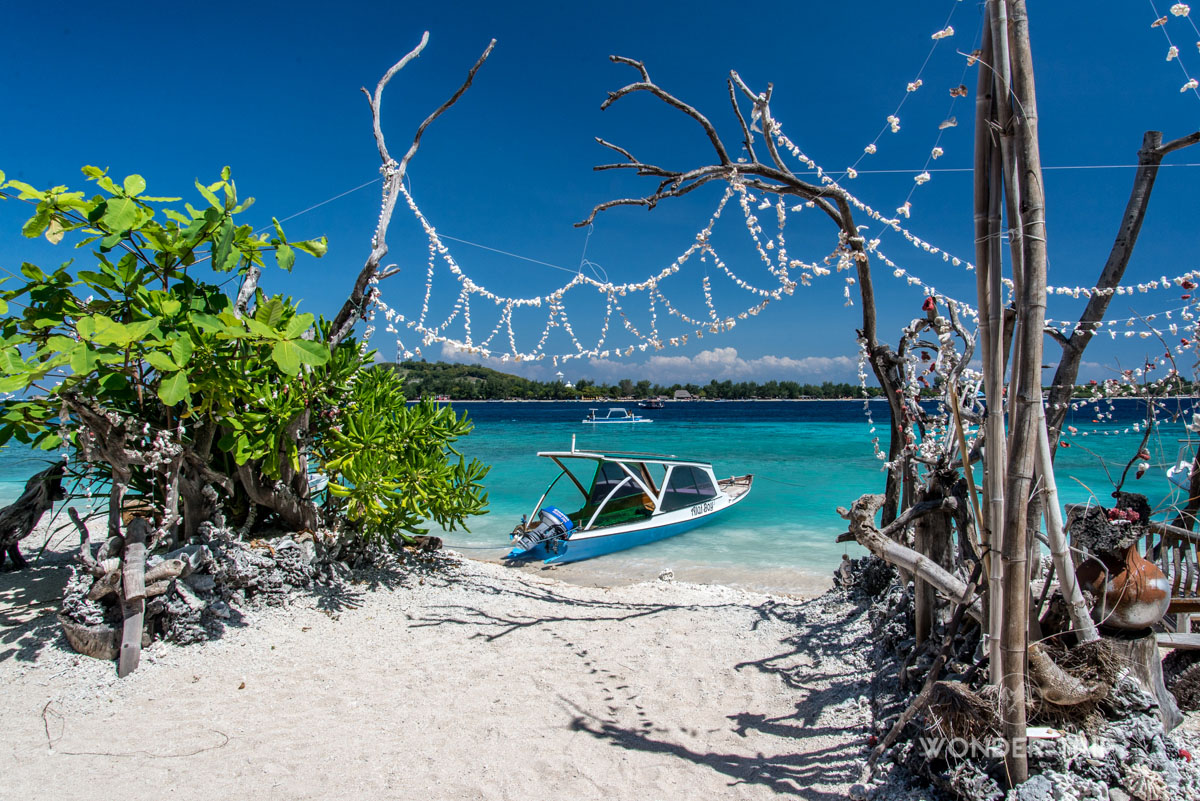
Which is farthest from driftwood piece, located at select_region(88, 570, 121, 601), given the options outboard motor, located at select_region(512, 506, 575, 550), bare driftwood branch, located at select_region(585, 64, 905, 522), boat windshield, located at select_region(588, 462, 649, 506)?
boat windshield, located at select_region(588, 462, 649, 506)

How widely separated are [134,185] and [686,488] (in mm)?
9926

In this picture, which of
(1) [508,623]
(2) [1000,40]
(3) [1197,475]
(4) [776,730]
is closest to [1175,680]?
(3) [1197,475]

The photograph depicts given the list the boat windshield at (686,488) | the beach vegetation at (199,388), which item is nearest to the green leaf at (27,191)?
the beach vegetation at (199,388)

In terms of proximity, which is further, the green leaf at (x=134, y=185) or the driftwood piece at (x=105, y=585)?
the driftwood piece at (x=105, y=585)

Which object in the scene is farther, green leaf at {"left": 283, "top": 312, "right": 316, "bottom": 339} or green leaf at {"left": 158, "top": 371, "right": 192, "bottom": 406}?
green leaf at {"left": 283, "top": 312, "right": 316, "bottom": 339}

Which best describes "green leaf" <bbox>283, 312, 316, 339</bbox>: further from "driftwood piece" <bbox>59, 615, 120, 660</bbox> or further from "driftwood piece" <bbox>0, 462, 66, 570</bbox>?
"driftwood piece" <bbox>0, 462, 66, 570</bbox>

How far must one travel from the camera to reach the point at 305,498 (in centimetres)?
555

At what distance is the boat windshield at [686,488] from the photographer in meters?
11.5

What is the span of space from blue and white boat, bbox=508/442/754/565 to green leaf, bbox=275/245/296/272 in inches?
230

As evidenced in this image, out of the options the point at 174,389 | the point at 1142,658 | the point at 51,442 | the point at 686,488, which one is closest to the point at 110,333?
the point at 174,389

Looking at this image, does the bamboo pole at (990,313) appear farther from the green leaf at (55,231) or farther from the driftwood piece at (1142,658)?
the green leaf at (55,231)

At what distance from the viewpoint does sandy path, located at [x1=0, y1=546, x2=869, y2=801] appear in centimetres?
289

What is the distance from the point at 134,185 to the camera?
152 inches

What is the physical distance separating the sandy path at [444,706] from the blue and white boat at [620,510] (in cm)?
383
